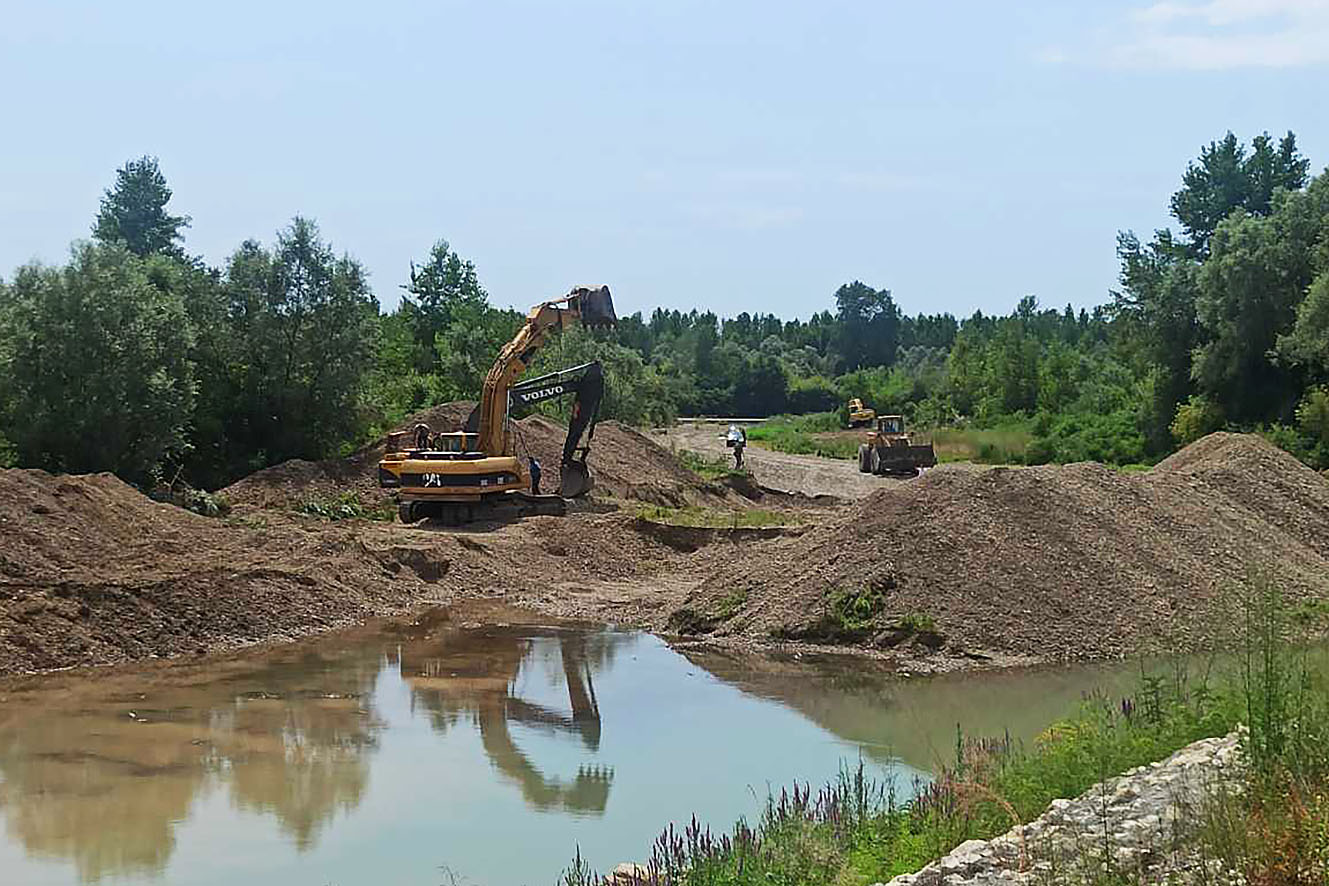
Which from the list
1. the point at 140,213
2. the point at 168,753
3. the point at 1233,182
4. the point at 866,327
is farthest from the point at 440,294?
the point at 866,327

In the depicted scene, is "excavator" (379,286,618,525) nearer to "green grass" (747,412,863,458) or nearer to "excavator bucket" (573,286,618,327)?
"excavator bucket" (573,286,618,327)

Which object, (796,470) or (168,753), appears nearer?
(168,753)

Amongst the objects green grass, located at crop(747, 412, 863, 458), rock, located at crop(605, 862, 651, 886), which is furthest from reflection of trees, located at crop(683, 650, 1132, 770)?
green grass, located at crop(747, 412, 863, 458)

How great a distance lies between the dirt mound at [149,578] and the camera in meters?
18.4

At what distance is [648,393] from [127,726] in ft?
140

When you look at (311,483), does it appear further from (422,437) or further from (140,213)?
(140,213)

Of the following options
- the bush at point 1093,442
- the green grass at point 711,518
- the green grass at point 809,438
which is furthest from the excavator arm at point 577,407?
the green grass at point 809,438

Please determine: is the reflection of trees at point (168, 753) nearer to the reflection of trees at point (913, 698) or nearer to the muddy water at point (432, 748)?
the muddy water at point (432, 748)

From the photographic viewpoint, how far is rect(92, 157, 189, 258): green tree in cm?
6481

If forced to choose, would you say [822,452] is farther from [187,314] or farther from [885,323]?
[885,323]

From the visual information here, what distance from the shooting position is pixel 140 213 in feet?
221

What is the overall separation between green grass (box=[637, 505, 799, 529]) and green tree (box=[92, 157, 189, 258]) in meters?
40.9

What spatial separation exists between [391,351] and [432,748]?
122 ft

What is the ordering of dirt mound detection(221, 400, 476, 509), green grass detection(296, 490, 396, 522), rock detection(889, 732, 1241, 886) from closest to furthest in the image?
rock detection(889, 732, 1241, 886), green grass detection(296, 490, 396, 522), dirt mound detection(221, 400, 476, 509)
